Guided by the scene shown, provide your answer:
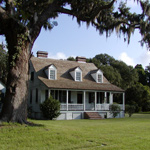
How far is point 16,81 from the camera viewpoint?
10117 millimetres

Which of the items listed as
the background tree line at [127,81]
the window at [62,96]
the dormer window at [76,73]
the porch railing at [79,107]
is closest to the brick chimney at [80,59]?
the dormer window at [76,73]

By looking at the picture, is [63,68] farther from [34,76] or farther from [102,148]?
[102,148]

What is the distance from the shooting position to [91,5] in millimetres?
12758

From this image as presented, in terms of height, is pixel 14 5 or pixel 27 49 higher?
pixel 14 5

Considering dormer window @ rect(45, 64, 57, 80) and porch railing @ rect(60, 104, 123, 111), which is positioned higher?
dormer window @ rect(45, 64, 57, 80)

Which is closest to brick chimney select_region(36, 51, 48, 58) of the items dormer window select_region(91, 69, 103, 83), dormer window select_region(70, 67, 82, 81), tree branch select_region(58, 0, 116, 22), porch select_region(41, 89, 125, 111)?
dormer window select_region(70, 67, 82, 81)

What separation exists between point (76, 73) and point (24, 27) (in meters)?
17.0

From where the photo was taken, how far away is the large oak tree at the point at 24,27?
998 cm

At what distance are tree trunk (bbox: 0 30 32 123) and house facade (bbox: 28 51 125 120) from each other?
12.2 metres

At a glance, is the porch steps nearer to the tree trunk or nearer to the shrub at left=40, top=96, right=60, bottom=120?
the shrub at left=40, top=96, right=60, bottom=120

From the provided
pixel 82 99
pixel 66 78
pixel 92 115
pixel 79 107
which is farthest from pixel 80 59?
pixel 92 115

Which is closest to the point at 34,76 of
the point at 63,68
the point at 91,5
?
the point at 63,68

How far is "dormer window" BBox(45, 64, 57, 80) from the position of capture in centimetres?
2525

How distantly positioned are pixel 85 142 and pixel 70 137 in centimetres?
80
